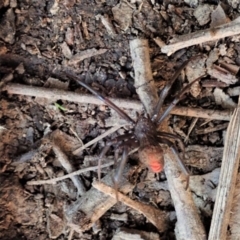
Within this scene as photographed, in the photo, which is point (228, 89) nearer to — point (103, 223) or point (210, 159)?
point (210, 159)

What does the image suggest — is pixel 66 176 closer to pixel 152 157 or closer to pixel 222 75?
pixel 152 157

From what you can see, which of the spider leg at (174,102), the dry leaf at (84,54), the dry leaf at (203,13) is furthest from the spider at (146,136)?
the dry leaf at (203,13)

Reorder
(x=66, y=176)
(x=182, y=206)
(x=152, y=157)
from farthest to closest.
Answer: (x=66, y=176) < (x=182, y=206) < (x=152, y=157)

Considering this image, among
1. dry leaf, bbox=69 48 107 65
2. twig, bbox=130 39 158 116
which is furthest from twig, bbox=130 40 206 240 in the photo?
dry leaf, bbox=69 48 107 65

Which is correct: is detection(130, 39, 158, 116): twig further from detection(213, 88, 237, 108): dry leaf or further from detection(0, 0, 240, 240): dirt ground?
detection(213, 88, 237, 108): dry leaf

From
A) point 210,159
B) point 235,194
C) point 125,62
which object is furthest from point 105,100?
point 235,194

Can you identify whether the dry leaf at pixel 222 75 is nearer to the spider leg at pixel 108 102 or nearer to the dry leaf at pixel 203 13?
the dry leaf at pixel 203 13

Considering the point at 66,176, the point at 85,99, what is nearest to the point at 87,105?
the point at 85,99
